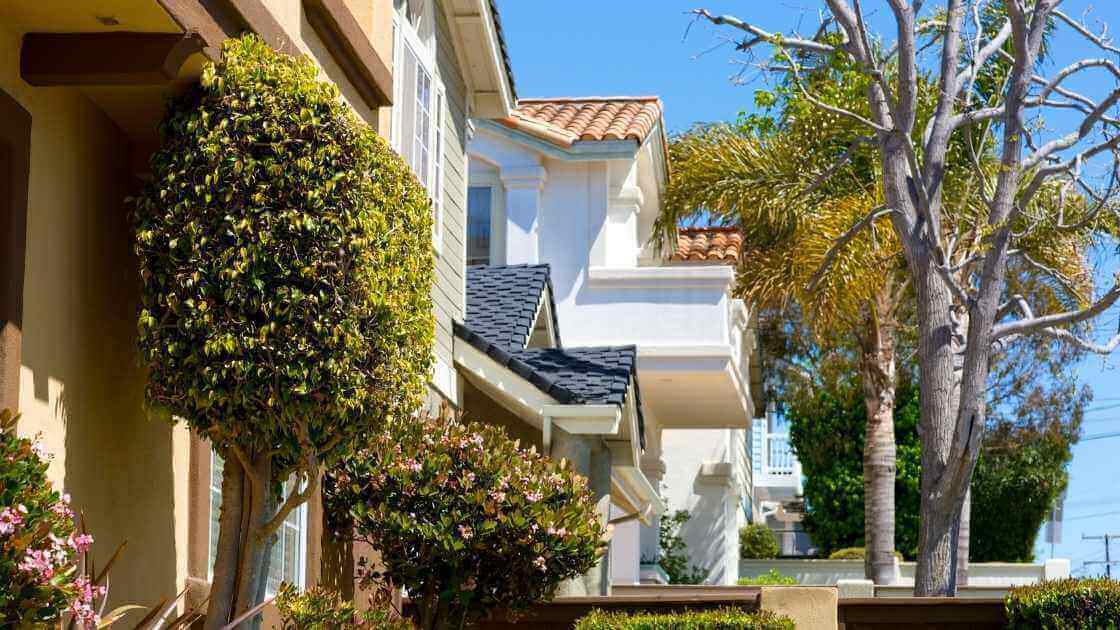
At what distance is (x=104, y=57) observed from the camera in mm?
6676

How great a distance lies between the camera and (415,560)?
1036cm

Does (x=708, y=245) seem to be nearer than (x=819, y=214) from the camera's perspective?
No

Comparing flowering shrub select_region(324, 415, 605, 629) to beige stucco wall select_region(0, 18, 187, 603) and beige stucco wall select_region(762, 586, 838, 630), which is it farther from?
beige stucco wall select_region(762, 586, 838, 630)

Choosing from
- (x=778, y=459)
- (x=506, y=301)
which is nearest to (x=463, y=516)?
(x=506, y=301)

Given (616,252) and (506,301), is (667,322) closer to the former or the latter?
(616,252)

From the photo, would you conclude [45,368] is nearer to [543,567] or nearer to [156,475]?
[156,475]

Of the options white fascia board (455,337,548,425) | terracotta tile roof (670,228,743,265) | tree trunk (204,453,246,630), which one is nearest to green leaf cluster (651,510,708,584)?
terracotta tile roof (670,228,743,265)

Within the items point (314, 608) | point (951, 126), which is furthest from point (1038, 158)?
point (314, 608)

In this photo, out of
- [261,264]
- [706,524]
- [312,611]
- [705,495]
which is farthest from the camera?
[705,495]

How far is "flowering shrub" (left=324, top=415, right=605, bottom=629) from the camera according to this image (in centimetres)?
1012

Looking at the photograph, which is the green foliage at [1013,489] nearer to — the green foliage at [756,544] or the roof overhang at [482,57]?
the green foliage at [756,544]

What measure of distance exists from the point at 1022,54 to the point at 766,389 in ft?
71.8

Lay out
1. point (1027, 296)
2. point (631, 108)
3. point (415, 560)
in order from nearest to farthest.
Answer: point (415, 560) → point (631, 108) → point (1027, 296)

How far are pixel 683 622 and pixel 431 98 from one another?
5.64 meters
